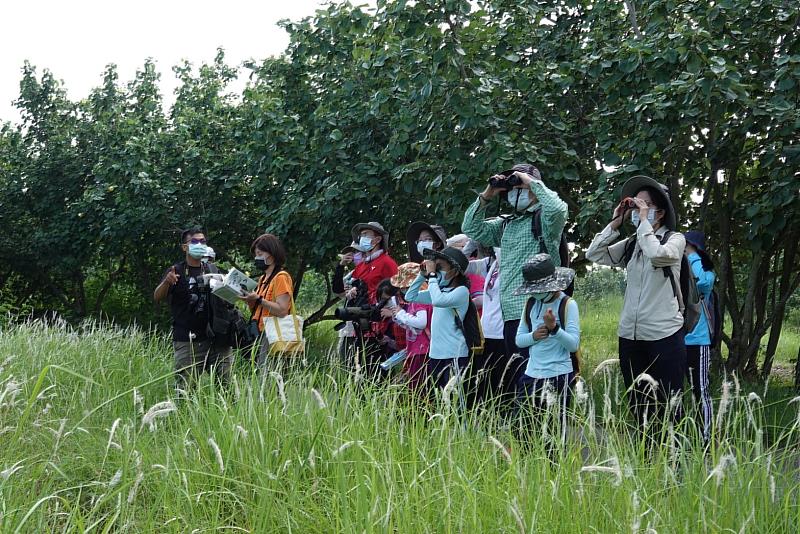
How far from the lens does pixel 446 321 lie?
5.95 m

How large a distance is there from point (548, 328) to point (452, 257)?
1.18m

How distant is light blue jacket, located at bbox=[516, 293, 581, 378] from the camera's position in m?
4.89

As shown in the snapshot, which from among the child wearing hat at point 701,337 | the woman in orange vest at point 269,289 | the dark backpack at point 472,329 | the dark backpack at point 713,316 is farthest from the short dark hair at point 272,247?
the dark backpack at point 713,316

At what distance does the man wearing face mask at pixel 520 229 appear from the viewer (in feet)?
17.2

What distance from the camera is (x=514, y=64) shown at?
922 centimetres

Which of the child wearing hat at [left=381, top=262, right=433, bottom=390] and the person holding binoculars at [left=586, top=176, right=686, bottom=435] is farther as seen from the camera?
the child wearing hat at [left=381, top=262, right=433, bottom=390]

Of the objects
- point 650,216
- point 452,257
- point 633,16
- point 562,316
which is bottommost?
point 562,316

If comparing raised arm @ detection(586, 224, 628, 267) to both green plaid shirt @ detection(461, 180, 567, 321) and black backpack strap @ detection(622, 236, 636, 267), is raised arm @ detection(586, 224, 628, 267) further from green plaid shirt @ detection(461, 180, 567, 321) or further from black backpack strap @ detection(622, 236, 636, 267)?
green plaid shirt @ detection(461, 180, 567, 321)

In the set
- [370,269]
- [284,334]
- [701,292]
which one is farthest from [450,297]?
[370,269]

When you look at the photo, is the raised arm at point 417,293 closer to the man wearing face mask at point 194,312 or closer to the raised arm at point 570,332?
the raised arm at point 570,332

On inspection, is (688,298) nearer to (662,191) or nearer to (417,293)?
(662,191)

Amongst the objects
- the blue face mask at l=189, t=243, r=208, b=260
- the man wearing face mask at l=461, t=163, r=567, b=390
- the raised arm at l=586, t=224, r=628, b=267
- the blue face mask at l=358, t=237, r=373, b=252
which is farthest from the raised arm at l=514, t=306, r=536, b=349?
the blue face mask at l=189, t=243, r=208, b=260

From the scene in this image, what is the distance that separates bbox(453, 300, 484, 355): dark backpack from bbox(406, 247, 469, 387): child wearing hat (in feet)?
0.07

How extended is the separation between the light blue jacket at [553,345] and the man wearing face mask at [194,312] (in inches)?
114
